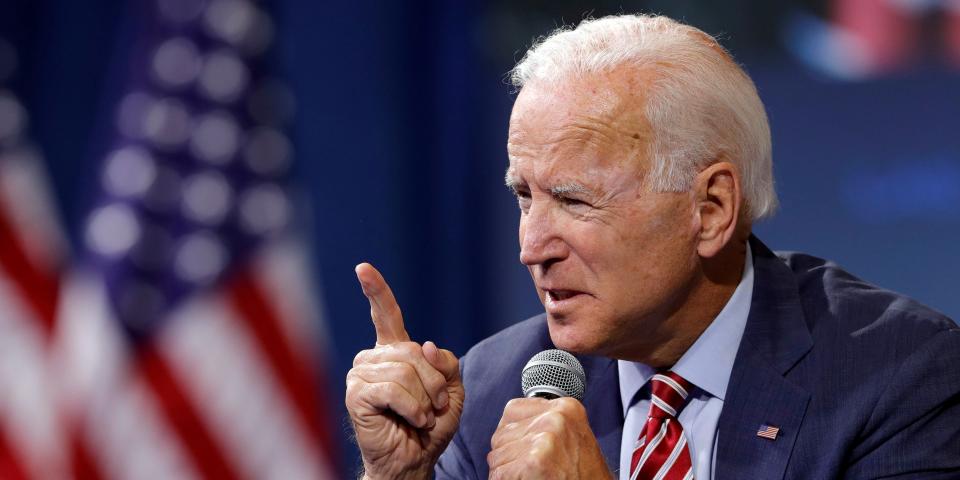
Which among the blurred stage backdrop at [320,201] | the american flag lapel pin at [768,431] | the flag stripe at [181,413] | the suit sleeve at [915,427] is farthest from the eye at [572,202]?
the flag stripe at [181,413]

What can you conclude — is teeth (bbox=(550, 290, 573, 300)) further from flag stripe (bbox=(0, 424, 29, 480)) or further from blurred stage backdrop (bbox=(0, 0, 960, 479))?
flag stripe (bbox=(0, 424, 29, 480))

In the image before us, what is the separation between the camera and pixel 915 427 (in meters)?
1.75

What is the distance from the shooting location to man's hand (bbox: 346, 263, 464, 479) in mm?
1868

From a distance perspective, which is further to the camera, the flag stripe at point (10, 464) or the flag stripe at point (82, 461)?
the flag stripe at point (10, 464)

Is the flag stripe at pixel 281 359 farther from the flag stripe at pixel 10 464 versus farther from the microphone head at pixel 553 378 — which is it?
the microphone head at pixel 553 378

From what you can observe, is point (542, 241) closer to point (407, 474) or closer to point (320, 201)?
point (407, 474)

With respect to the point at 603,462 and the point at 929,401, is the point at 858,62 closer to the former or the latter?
the point at 929,401

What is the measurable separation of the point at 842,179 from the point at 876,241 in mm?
214

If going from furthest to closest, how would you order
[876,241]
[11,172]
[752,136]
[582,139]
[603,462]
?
[11,172] → [876,241] → [752,136] → [582,139] → [603,462]

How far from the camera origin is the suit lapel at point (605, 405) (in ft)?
6.66

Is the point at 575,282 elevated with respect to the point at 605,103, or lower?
lower

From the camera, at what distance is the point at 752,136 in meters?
1.95

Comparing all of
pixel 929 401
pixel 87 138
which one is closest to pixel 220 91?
pixel 87 138

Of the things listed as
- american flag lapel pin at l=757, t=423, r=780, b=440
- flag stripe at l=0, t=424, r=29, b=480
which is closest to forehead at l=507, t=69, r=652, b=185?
american flag lapel pin at l=757, t=423, r=780, b=440
